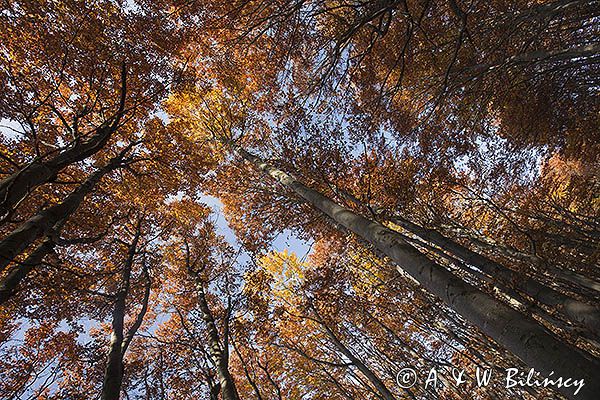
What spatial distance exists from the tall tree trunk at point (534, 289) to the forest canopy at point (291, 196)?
30 millimetres

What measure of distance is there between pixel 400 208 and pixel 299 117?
3.78m

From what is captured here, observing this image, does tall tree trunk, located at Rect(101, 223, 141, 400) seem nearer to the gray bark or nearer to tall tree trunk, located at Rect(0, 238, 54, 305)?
the gray bark

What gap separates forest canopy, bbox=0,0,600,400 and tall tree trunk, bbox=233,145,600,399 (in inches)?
6.8

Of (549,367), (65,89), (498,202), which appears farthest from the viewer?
(498,202)

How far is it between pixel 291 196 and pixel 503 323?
257 inches

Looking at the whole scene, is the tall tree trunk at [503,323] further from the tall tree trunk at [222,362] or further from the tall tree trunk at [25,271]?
the tall tree trunk at [25,271]

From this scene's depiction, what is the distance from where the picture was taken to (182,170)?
723 cm

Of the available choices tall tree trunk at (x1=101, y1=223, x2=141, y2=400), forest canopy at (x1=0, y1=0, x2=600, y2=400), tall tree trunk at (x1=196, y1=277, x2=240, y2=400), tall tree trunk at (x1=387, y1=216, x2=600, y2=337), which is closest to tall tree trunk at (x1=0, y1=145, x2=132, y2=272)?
forest canopy at (x1=0, y1=0, x2=600, y2=400)

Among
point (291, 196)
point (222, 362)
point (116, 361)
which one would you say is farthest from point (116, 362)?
point (291, 196)

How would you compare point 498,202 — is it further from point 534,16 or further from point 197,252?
point 197,252

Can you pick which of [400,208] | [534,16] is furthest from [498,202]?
[534,16]

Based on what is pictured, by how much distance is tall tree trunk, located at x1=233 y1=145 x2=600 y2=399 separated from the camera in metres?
1.43

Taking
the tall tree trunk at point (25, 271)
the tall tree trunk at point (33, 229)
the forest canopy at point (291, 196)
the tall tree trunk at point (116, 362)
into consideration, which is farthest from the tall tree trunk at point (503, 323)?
the tall tree trunk at point (116, 362)

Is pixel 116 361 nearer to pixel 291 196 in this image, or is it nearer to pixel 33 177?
pixel 33 177
